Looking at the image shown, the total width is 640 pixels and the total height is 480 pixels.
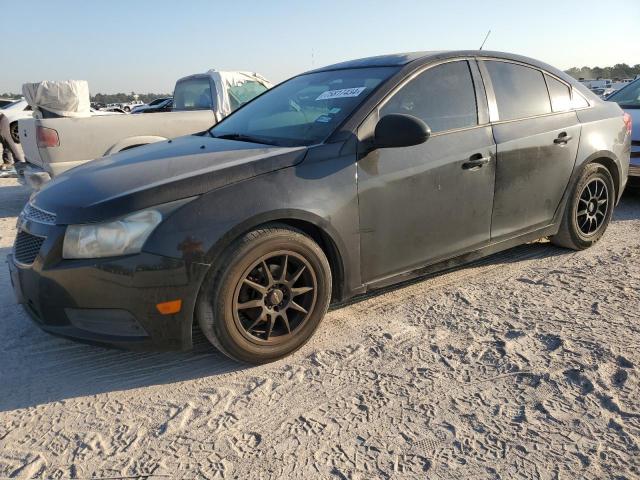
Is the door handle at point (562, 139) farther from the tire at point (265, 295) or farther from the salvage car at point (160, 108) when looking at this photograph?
the salvage car at point (160, 108)

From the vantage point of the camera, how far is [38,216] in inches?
114

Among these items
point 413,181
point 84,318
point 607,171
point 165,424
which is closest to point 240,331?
point 165,424

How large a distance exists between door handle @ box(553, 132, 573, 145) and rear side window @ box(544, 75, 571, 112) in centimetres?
22

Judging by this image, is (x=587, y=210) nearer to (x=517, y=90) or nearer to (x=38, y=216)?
(x=517, y=90)

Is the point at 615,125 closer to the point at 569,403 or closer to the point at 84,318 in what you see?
the point at 569,403

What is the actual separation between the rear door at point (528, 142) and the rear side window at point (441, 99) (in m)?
0.21

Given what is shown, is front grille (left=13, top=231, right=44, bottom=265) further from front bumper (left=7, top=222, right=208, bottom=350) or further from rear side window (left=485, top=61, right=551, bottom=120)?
rear side window (left=485, top=61, right=551, bottom=120)

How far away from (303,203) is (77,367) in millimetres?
1587

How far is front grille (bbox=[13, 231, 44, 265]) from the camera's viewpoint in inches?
110

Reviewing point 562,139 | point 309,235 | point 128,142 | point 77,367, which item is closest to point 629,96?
point 562,139

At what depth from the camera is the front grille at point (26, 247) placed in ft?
9.16

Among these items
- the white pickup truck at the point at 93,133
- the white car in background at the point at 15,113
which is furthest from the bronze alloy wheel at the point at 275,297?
the white car in background at the point at 15,113

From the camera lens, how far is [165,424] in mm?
2488

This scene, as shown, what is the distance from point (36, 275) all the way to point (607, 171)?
14.7 feet
